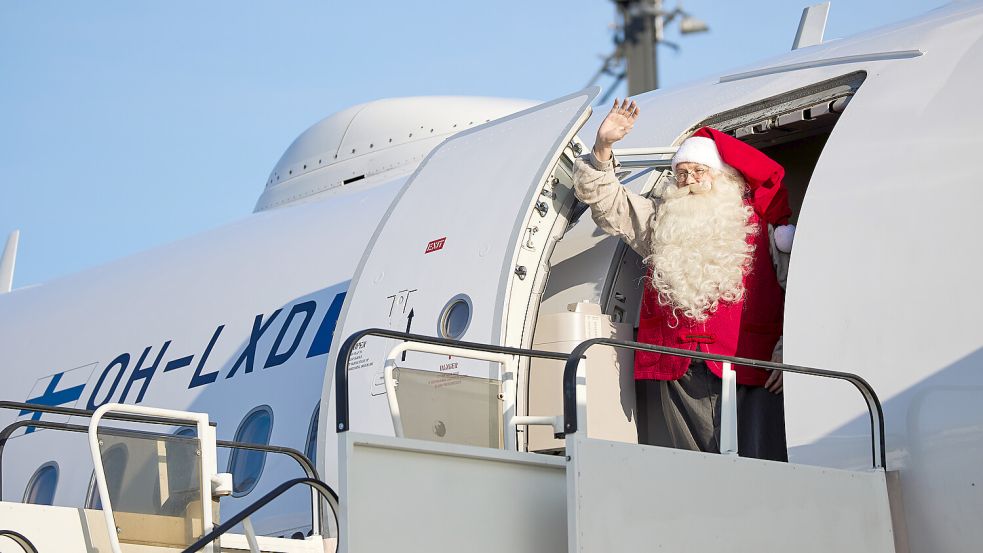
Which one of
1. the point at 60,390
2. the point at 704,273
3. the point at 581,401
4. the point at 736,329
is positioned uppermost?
the point at 60,390

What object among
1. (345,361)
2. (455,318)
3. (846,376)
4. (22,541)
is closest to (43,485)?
(22,541)

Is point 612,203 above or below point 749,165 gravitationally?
below

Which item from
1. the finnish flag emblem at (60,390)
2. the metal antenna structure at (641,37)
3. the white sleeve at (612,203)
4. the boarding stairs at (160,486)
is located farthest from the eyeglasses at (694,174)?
the metal antenna structure at (641,37)

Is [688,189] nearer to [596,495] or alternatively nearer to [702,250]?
[702,250]

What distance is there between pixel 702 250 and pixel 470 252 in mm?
1278

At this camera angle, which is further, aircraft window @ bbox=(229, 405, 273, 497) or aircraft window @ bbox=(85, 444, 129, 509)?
aircraft window @ bbox=(229, 405, 273, 497)

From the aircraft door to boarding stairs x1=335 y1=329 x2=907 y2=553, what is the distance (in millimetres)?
1157

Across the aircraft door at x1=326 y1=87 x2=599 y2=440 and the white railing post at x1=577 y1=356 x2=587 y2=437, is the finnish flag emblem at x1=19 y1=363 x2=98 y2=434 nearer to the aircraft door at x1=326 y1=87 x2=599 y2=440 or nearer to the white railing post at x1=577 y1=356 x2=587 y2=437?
the aircraft door at x1=326 y1=87 x2=599 y2=440

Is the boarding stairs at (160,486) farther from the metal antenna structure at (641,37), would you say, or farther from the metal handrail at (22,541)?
the metal antenna structure at (641,37)

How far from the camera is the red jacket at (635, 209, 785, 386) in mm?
6590

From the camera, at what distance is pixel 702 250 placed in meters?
6.76

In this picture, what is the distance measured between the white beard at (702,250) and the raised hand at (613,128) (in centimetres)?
42

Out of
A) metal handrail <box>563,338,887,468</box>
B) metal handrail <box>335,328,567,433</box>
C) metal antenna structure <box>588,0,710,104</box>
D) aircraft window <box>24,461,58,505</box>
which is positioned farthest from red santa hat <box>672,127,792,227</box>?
metal antenna structure <box>588,0,710,104</box>

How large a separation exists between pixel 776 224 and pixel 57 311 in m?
7.92
